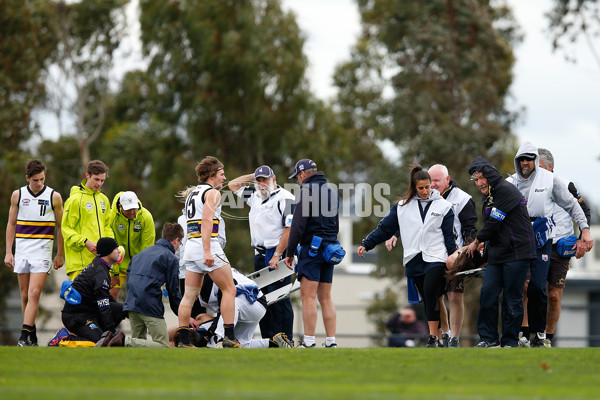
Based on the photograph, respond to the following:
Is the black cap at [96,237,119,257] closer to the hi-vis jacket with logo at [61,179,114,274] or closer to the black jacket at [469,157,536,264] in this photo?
the hi-vis jacket with logo at [61,179,114,274]

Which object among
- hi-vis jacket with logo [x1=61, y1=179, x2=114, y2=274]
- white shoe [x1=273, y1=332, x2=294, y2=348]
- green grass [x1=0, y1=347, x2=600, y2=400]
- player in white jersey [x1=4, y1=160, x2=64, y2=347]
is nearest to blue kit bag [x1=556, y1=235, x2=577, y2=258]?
green grass [x1=0, y1=347, x2=600, y2=400]

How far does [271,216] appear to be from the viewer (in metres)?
11.6

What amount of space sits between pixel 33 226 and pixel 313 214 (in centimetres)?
344

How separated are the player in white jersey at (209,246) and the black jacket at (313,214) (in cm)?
89

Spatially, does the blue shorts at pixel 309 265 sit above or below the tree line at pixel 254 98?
below

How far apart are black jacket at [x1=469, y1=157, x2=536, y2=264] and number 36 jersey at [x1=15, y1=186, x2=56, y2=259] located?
5.18m

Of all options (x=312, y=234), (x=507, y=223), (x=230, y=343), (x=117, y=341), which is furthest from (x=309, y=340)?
(x=507, y=223)

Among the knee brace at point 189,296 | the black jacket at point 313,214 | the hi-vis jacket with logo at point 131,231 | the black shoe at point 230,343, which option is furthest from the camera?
the hi-vis jacket with logo at point 131,231

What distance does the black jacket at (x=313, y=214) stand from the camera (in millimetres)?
10453

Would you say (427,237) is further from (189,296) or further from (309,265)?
(189,296)

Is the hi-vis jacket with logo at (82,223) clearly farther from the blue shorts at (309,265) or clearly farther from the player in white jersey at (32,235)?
the blue shorts at (309,265)

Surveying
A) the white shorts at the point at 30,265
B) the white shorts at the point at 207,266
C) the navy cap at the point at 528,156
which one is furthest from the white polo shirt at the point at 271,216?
the navy cap at the point at 528,156

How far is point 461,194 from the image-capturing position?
36.4 ft

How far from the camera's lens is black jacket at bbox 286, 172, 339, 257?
10453 mm
